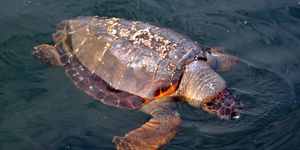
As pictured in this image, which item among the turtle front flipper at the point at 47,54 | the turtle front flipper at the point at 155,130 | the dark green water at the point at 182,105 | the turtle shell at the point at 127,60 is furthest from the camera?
the turtle front flipper at the point at 47,54

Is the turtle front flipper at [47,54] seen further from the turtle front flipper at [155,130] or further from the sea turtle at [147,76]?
the turtle front flipper at [155,130]

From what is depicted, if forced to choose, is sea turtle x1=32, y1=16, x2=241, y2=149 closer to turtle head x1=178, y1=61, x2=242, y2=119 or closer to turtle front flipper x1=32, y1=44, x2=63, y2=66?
turtle head x1=178, y1=61, x2=242, y2=119

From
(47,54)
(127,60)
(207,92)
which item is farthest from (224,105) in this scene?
(47,54)

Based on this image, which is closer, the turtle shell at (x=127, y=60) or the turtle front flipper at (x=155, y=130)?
the turtle front flipper at (x=155, y=130)

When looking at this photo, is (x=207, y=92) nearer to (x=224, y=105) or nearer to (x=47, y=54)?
(x=224, y=105)

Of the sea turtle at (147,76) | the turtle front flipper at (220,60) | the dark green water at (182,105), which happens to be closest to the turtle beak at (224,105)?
the sea turtle at (147,76)

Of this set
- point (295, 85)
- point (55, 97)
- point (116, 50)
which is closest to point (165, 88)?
point (116, 50)
